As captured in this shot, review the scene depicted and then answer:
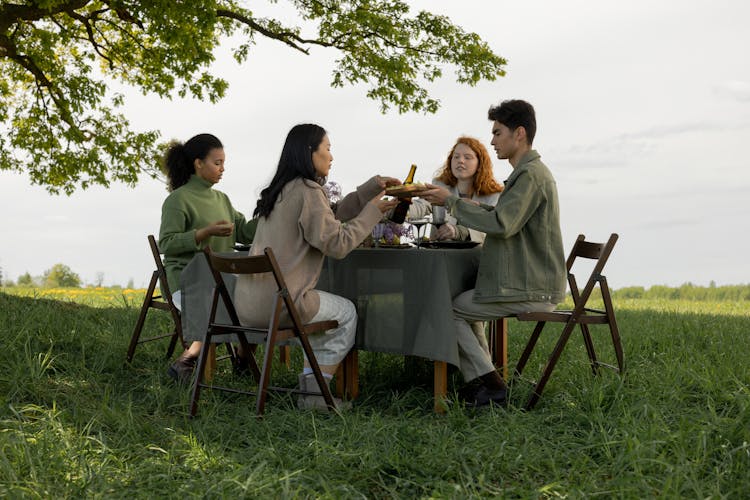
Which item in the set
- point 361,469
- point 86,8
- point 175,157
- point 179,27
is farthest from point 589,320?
point 86,8

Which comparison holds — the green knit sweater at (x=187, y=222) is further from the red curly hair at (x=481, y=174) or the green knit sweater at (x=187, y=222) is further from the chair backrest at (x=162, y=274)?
the red curly hair at (x=481, y=174)

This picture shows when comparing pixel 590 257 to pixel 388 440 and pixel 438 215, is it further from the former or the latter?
pixel 388 440

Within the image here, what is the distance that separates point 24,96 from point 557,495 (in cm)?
1126

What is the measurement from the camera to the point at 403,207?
4711mm

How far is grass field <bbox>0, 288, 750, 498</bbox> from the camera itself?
3234 mm

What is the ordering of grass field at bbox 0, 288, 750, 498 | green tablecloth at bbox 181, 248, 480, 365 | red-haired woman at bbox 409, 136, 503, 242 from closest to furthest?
grass field at bbox 0, 288, 750, 498 < green tablecloth at bbox 181, 248, 480, 365 < red-haired woman at bbox 409, 136, 503, 242

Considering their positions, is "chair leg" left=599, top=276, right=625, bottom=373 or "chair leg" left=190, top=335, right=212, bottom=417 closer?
"chair leg" left=190, top=335, right=212, bottom=417

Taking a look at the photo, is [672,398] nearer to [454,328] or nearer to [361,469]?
[454,328]

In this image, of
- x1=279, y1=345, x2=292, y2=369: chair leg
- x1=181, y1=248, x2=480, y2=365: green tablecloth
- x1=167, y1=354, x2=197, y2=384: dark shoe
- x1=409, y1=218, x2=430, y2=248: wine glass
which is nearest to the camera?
x1=181, y1=248, x2=480, y2=365: green tablecloth

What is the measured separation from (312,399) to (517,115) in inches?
82.0

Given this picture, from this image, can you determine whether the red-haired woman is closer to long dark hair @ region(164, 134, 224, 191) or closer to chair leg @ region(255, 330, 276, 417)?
long dark hair @ region(164, 134, 224, 191)

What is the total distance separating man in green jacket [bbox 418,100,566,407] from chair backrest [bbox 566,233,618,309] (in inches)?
6.5

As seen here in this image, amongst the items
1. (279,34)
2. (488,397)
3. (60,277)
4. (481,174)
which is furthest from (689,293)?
(60,277)

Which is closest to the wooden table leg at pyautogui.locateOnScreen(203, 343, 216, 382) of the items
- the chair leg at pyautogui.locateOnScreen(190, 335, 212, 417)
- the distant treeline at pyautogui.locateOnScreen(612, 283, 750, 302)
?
the chair leg at pyautogui.locateOnScreen(190, 335, 212, 417)
